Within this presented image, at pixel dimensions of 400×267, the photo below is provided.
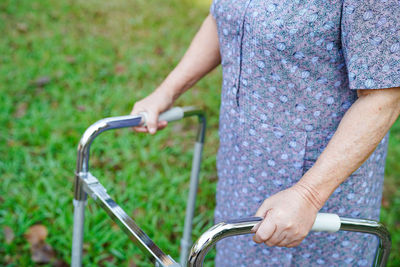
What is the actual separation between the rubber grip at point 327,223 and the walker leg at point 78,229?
802 millimetres

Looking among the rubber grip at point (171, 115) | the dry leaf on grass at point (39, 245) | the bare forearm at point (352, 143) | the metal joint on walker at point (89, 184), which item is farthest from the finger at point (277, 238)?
the dry leaf on grass at point (39, 245)

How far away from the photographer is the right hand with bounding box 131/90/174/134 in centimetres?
153

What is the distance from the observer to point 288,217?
1016 mm

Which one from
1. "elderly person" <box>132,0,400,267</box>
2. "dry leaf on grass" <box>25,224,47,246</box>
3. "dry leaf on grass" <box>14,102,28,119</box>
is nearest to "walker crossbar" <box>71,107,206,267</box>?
"elderly person" <box>132,0,400,267</box>

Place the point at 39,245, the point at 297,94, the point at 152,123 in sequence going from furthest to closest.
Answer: the point at 39,245 → the point at 152,123 → the point at 297,94

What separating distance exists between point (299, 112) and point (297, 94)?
59mm

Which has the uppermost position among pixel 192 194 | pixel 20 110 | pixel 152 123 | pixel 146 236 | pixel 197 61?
pixel 197 61

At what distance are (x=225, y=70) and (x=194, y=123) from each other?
2203 millimetres

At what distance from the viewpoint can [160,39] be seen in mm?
4879

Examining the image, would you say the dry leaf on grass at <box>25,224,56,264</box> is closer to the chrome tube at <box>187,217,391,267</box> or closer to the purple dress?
the purple dress

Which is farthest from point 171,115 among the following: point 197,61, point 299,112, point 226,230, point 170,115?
point 226,230

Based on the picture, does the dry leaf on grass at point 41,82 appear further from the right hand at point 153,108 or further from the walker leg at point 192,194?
the right hand at point 153,108

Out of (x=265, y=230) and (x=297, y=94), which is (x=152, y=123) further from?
(x=265, y=230)

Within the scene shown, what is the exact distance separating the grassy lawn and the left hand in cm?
148
